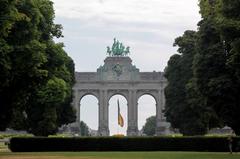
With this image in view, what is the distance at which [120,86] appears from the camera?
138250mm

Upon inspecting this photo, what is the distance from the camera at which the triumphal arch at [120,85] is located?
137 metres

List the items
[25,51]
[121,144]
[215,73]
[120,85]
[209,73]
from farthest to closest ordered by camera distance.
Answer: [120,85] → [121,144] → [209,73] → [215,73] → [25,51]

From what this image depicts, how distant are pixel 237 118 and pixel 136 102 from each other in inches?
3663

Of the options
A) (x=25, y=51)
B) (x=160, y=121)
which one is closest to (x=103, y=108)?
(x=160, y=121)

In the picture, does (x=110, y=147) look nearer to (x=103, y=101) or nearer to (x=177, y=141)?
(x=177, y=141)

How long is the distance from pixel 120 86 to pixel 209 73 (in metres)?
92.5

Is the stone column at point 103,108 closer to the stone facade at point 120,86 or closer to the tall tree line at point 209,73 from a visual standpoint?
the stone facade at point 120,86

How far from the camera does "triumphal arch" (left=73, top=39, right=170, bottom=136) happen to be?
137 m

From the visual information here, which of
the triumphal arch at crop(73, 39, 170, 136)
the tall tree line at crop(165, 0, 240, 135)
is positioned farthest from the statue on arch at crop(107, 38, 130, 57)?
the tall tree line at crop(165, 0, 240, 135)

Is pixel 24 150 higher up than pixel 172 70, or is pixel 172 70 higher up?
pixel 172 70

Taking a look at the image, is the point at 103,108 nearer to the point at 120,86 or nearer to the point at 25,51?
the point at 120,86

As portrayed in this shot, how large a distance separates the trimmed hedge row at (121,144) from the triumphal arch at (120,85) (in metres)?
80.8

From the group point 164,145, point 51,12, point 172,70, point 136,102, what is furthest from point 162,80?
point 51,12

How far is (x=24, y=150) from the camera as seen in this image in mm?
52281
